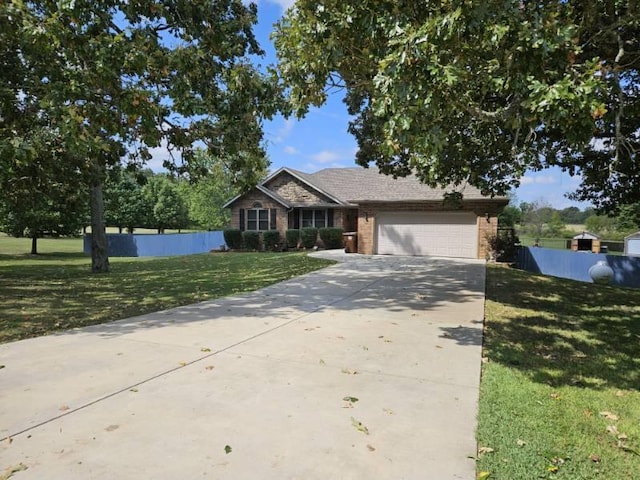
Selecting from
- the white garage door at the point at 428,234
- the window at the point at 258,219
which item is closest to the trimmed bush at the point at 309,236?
the window at the point at 258,219

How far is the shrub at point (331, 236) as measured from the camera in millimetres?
24922

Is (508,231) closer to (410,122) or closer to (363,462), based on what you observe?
(410,122)

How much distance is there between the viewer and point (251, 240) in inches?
1035

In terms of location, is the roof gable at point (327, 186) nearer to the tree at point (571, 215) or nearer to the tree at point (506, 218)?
the tree at point (506, 218)

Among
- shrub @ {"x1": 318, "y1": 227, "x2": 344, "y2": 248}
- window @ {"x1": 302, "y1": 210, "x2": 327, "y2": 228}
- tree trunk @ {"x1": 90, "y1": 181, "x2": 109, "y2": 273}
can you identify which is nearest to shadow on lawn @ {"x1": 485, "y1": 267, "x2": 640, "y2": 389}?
tree trunk @ {"x1": 90, "y1": 181, "x2": 109, "y2": 273}

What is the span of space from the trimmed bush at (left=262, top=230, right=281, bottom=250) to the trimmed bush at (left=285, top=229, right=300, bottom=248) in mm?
655

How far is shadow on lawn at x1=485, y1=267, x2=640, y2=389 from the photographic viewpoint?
16.7 ft

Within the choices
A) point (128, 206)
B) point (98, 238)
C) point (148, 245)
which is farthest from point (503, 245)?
point (128, 206)

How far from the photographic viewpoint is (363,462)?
3.06 metres

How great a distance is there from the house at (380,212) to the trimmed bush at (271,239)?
54cm

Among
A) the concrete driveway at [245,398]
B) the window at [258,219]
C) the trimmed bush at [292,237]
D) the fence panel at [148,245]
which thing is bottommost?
the concrete driveway at [245,398]

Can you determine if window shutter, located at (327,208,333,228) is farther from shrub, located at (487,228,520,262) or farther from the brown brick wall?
shrub, located at (487,228,520,262)

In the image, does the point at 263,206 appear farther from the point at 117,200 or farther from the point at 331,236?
the point at 117,200

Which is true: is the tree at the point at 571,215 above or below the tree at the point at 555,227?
above
